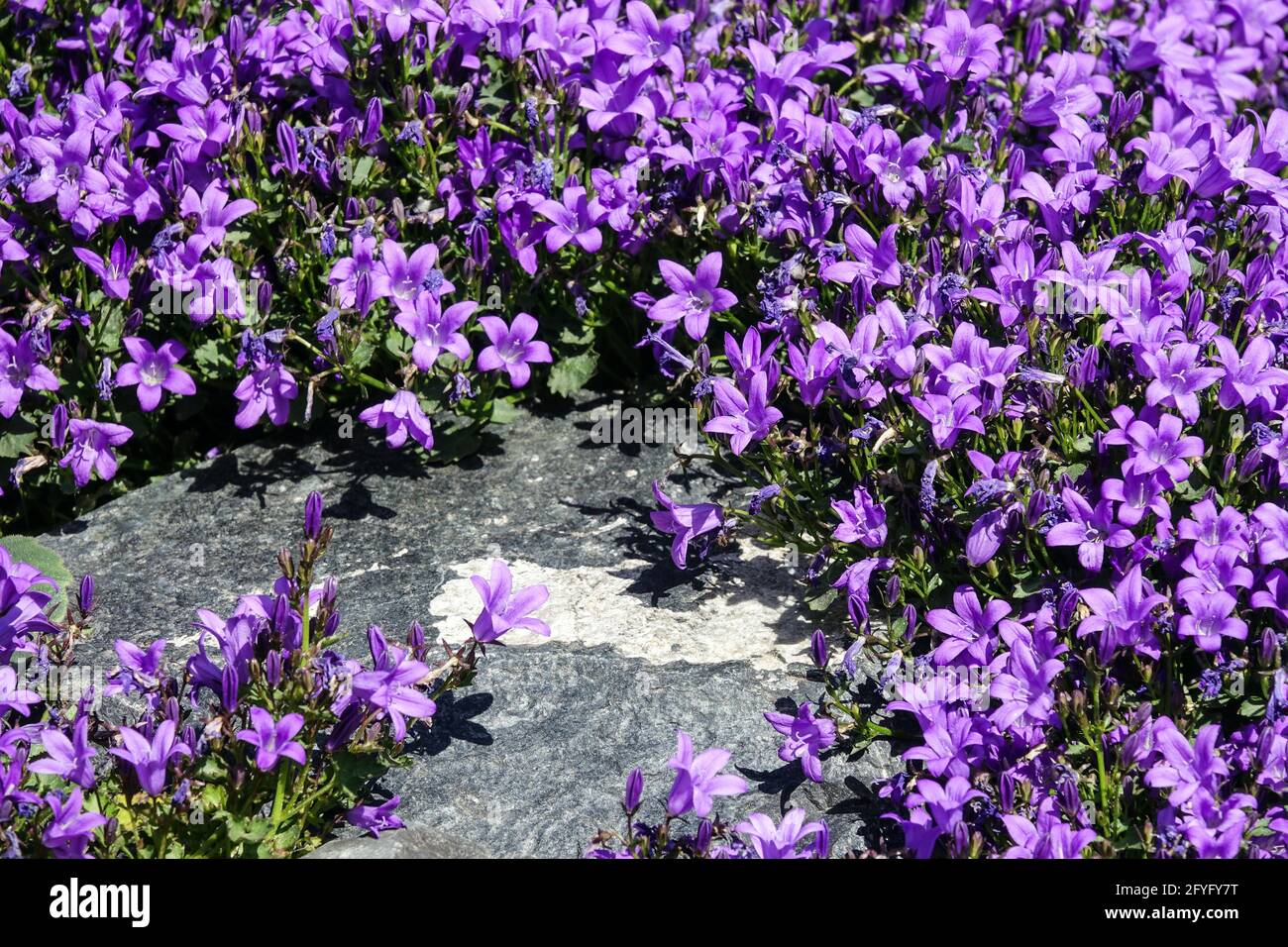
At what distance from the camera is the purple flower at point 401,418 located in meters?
4.79

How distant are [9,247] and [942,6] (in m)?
3.56

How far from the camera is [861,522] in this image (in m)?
4.29

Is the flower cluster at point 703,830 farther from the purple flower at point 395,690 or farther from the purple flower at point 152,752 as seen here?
the purple flower at point 152,752

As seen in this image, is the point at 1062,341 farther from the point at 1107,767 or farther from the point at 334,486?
the point at 334,486

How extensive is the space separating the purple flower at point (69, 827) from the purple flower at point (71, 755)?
8cm

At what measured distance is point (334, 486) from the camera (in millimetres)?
5082

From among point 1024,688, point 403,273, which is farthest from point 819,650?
point 403,273

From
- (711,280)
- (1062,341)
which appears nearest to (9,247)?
(711,280)

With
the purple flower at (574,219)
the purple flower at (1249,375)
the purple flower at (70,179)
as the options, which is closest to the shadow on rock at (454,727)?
the purple flower at (574,219)

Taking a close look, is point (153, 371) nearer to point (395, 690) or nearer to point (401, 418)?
point (401, 418)

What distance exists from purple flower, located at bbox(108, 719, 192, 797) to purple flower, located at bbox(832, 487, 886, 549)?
2.01 metres

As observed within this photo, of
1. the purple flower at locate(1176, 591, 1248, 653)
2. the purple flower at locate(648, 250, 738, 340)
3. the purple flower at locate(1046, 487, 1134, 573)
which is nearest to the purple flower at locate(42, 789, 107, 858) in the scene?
the purple flower at locate(648, 250, 738, 340)

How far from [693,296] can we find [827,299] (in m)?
0.49

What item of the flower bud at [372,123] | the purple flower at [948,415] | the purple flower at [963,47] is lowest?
the purple flower at [948,415]
